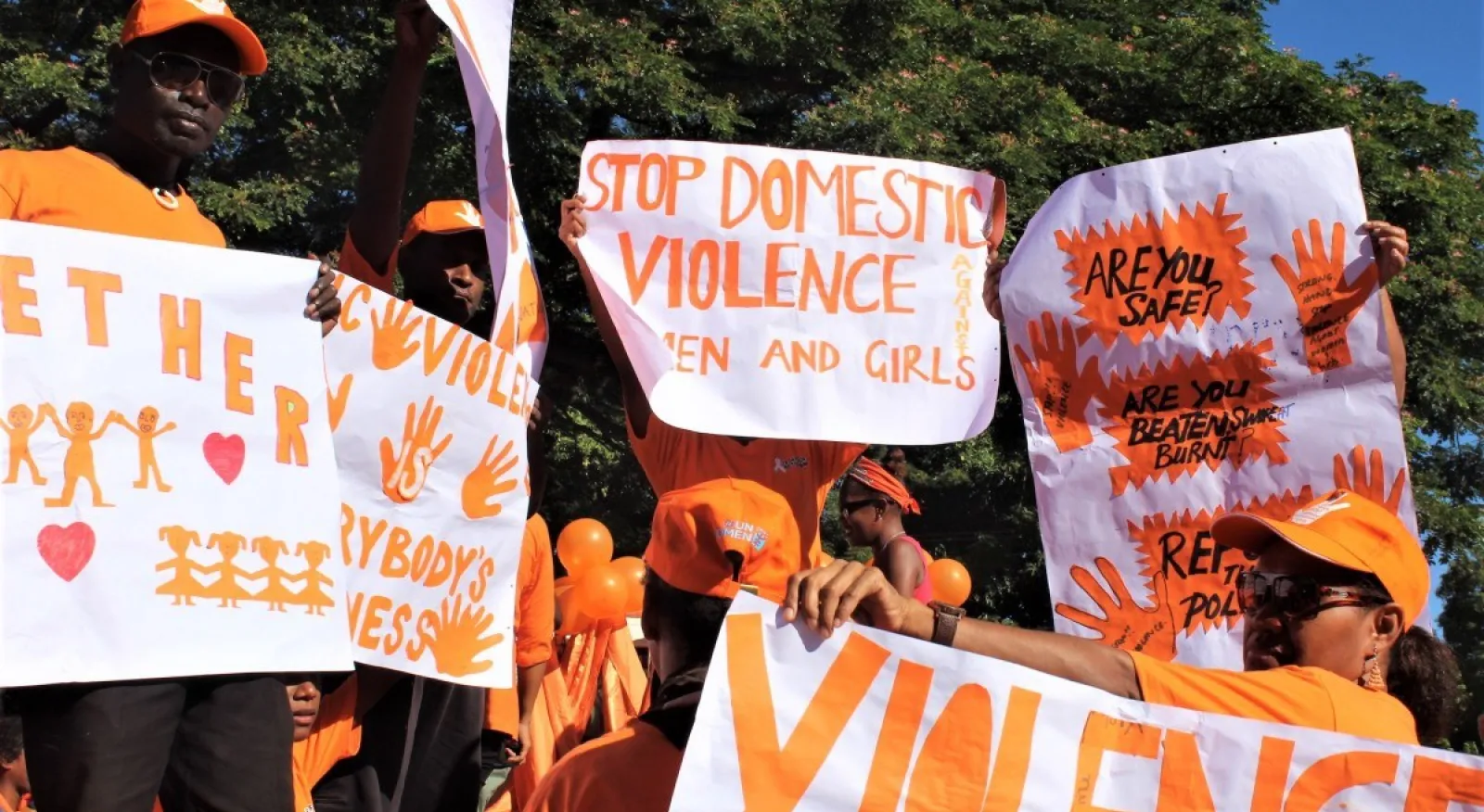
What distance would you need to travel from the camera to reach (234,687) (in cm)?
300

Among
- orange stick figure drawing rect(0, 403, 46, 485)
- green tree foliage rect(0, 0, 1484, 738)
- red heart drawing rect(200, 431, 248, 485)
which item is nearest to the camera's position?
orange stick figure drawing rect(0, 403, 46, 485)

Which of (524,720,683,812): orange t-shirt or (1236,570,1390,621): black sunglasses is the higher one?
(1236,570,1390,621): black sunglasses

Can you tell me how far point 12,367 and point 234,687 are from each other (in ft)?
2.26

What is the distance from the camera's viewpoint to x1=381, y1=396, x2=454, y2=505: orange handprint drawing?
3750mm

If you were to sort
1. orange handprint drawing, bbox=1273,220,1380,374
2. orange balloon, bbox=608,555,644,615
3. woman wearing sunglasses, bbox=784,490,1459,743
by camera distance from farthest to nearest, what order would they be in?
orange balloon, bbox=608,555,644,615, orange handprint drawing, bbox=1273,220,1380,374, woman wearing sunglasses, bbox=784,490,1459,743

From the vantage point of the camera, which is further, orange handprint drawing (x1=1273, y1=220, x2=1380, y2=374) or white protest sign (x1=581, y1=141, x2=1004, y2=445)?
white protest sign (x1=581, y1=141, x2=1004, y2=445)

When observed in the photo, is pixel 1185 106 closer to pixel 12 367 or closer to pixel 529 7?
pixel 529 7

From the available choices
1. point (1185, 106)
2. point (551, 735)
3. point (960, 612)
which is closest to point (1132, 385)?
point (960, 612)

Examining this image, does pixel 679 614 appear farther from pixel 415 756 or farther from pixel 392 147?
pixel 415 756

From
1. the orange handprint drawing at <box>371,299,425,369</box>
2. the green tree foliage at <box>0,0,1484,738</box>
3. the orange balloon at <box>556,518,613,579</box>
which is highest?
the green tree foliage at <box>0,0,1484,738</box>

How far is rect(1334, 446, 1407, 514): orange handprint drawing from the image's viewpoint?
147 inches

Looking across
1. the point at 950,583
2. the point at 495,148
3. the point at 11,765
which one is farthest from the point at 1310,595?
the point at 950,583

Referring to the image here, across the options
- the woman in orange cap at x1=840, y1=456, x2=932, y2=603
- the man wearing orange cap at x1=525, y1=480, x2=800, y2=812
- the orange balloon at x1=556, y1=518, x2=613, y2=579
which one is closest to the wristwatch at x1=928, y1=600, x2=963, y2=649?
the man wearing orange cap at x1=525, y1=480, x2=800, y2=812

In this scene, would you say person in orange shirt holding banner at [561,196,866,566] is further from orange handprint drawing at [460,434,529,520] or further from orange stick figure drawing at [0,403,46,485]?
orange stick figure drawing at [0,403,46,485]
